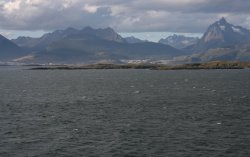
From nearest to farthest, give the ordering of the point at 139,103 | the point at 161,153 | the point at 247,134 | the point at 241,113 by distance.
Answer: the point at 161,153 < the point at 247,134 < the point at 241,113 < the point at 139,103

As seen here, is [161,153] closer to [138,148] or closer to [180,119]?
[138,148]

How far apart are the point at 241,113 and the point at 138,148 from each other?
3612cm

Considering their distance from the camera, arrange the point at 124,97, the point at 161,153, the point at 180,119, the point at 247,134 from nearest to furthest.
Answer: the point at 161,153
the point at 247,134
the point at 180,119
the point at 124,97

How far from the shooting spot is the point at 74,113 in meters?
99.1

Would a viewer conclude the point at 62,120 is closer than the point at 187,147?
No

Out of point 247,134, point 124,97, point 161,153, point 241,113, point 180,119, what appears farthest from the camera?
point 124,97

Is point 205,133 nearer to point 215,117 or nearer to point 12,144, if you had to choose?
point 215,117

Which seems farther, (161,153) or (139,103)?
(139,103)

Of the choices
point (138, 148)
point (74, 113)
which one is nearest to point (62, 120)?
point (74, 113)

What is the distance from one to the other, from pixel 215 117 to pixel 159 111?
1381cm

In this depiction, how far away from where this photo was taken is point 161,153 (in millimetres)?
62312

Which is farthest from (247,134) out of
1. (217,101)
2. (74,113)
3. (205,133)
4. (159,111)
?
(217,101)

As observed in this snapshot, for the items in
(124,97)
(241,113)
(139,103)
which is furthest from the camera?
(124,97)

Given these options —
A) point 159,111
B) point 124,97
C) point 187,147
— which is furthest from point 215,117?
point 124,97
